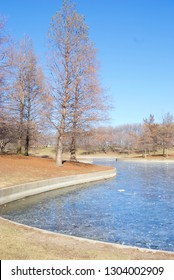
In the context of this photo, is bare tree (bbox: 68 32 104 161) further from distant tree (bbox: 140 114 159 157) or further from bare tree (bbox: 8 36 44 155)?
distant tree (bbox: 140 114 159 157)

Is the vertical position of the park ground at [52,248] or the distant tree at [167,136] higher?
the distant tree at [167,136]

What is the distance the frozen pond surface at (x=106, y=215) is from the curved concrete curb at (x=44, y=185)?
0.54 m

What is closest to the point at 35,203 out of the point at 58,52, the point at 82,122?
the point at 82,122

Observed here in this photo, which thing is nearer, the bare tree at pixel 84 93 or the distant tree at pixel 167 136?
the bare tree at pixel 84 93

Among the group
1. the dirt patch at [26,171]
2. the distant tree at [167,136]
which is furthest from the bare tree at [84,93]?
the distant tree at [167,136]

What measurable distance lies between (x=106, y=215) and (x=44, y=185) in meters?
8.02

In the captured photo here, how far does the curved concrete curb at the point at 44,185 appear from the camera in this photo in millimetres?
15844

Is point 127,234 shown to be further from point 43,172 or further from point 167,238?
point 43,172

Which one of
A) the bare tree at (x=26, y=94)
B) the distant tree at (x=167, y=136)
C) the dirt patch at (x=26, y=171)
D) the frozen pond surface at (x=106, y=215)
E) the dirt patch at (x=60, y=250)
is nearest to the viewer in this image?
the dirt patch at (x=60, y=250)

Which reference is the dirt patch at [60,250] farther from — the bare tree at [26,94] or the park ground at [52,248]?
the bare tree at [26,94]

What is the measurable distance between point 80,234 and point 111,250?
2.93m

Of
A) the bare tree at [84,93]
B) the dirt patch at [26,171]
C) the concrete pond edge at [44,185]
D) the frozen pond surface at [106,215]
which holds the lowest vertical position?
the frozen pond surface at [106,215]

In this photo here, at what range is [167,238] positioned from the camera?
9.28 meters

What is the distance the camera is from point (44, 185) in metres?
19.8
